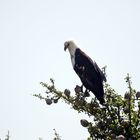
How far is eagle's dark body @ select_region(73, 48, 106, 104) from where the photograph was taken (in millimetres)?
6859

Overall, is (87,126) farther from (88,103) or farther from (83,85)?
(83,85)

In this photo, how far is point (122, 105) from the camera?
5.66 meters

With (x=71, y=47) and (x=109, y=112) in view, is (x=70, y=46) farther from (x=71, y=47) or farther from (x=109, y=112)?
(x=109, y=112)

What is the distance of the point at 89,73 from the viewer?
306 inches

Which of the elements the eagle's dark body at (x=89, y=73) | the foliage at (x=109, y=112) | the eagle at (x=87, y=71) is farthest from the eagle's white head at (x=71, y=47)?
the foliage at (x=109, y=112)

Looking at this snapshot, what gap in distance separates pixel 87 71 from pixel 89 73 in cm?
19

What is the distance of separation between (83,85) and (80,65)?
0.82m

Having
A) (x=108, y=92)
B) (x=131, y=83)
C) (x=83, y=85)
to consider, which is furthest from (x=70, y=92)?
(x=83, y=85)

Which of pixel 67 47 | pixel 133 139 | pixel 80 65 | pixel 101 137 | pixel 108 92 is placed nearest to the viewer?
pixel 133 139

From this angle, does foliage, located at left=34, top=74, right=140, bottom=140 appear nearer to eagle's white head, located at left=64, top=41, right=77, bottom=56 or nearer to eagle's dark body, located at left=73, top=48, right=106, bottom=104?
eagle's dark body, located at left=73, top=48, right=106, bottom=104

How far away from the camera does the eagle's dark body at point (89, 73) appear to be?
6859 mm

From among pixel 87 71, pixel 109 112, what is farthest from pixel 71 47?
pixel 109 112

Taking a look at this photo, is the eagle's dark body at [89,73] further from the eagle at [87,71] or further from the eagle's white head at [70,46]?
the eagle's white head at [70,46]

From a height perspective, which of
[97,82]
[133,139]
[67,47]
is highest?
[67,47]
